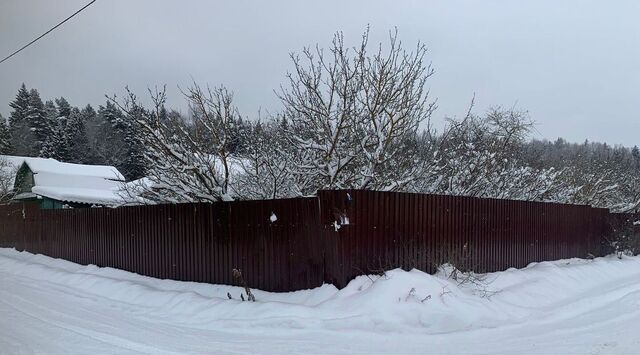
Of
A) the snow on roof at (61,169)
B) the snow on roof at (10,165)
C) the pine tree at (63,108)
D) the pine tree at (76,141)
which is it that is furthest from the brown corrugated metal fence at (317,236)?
the pine tree at (63,108)

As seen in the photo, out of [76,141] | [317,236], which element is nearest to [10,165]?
[76,141]

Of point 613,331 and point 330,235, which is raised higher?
point 330,235

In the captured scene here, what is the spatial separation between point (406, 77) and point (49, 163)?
33.6 m

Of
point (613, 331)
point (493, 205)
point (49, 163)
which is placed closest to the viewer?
point (613, 331)

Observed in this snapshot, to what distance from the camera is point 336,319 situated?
722cm

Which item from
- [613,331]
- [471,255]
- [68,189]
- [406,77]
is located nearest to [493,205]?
[471,255]

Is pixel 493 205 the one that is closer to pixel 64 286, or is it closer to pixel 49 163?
pixel 64 286

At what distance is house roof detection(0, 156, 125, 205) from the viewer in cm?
3300

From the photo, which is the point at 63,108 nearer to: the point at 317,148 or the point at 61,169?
the point at 61,169

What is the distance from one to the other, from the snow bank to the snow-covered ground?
2 centimetres

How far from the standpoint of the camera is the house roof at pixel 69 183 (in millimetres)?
33000

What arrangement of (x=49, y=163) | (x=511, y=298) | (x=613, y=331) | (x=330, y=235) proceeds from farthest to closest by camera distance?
(x=49, y=163)
(x=511, y=298)
(x=330, y=235)
(x=613, y=331)

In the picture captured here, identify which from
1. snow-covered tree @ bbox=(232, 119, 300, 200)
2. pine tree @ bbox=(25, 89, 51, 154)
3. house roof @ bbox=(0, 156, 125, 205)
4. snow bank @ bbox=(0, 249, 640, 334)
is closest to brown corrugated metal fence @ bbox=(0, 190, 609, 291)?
snow bank @ bbox=(0, 249, 640, 334)

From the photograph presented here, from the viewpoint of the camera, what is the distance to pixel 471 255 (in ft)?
36.1
